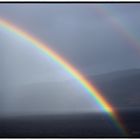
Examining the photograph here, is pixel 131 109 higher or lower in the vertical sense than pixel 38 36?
lower

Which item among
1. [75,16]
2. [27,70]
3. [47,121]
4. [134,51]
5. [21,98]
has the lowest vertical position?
[47,121]

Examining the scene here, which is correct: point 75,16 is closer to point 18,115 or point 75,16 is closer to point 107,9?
point 107,9

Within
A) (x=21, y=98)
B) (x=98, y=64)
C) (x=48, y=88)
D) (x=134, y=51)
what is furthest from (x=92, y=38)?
(x=21, y=98)

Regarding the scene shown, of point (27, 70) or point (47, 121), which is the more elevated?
point (27, 70)

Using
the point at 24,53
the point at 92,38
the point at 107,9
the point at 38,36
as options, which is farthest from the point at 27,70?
the point at 107,9

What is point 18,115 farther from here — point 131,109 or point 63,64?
point 131,109

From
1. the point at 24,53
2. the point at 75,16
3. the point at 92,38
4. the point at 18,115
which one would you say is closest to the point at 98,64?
the point at 92,38

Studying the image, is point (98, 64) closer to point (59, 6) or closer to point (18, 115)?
point (59, 6)
